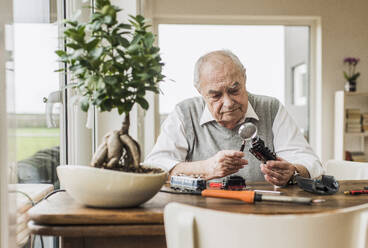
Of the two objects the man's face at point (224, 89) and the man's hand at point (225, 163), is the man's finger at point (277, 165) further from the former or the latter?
the man's face at point (224, 89)

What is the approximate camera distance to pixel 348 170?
1994mm

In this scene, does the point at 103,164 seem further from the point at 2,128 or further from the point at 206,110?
the point at 206,110

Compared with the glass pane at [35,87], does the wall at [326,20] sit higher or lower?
higher

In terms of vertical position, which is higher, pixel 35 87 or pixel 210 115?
pixel 35 87

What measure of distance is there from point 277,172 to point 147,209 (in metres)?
0.57

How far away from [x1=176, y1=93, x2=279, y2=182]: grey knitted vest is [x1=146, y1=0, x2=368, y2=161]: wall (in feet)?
8.60

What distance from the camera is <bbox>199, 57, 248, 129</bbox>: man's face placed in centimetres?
185

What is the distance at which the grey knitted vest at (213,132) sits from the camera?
1.96 m

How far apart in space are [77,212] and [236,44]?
3949 mm

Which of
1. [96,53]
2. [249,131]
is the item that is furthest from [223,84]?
[96,53]

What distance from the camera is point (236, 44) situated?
15.1 feet

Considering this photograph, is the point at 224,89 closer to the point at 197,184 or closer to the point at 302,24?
the point at 197,184

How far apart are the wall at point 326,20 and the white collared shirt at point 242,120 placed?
2.65 m

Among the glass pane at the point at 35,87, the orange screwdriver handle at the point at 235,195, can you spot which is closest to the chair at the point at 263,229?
the orange screwdriver handle at the point at 235,195
